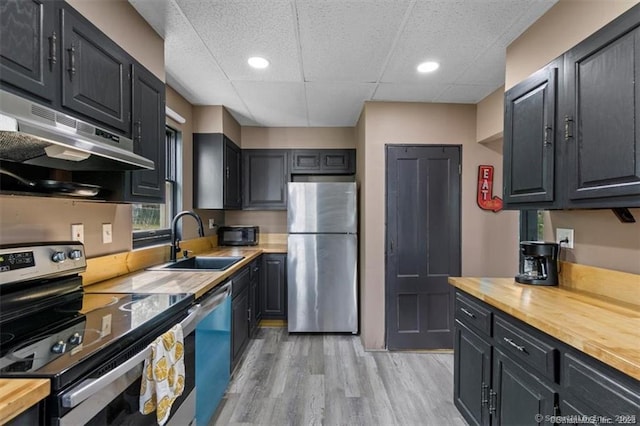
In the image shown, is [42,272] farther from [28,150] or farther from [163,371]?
[163,371]

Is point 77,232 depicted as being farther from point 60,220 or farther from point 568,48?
point 568,48

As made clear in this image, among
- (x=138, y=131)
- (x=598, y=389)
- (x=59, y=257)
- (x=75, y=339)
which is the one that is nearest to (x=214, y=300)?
(x=59, y=257)

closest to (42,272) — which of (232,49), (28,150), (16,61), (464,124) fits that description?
(28,150)

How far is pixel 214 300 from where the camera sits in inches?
75.5

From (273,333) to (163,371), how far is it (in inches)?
94.0

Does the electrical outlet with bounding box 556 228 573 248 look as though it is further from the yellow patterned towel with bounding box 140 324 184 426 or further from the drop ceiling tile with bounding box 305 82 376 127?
the yellow patterned towel with bounding box 140 324 184 426

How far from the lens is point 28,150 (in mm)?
1109

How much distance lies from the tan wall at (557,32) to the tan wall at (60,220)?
8.83ft

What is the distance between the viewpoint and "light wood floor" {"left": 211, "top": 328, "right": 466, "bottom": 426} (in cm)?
201

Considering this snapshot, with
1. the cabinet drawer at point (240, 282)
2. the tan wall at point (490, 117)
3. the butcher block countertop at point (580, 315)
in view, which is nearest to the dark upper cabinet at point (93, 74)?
the cabinet drawer at point (240, 282)

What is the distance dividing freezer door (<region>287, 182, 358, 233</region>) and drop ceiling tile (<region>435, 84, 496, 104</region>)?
1.25 m

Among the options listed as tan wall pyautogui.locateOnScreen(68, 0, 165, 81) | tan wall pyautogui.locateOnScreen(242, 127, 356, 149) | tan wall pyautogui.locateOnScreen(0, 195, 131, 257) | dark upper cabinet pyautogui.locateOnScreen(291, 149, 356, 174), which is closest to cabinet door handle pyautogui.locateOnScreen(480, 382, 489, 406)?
tan wall pyautogui.locateOnScreen(0, 195, 131, 257)

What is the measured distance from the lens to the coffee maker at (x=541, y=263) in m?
1.73

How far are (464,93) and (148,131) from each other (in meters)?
2.66
